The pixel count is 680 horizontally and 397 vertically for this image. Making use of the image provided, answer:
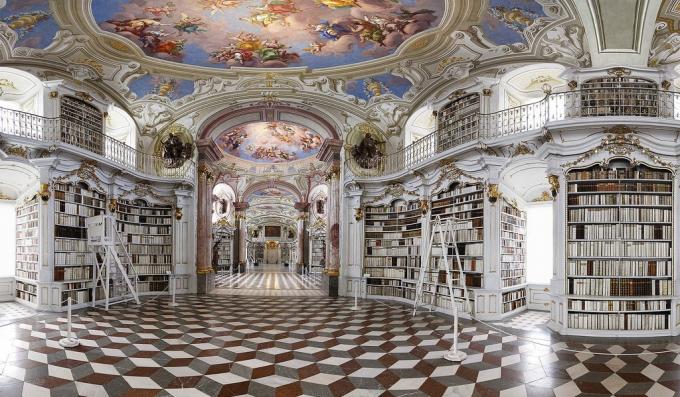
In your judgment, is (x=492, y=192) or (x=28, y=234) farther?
(x=28, y=234)

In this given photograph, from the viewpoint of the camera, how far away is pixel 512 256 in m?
9.59

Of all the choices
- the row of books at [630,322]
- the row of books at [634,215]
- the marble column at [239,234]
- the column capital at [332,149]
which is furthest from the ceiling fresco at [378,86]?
the marble column at [239,234]

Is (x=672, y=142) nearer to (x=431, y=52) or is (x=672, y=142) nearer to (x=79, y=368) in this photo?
(x=431, y=52)

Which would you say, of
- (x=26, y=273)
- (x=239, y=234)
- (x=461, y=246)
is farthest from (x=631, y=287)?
(x=239, y=234)

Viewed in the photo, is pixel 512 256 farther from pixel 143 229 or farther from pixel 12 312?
pixel 12 312

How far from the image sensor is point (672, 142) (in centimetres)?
738

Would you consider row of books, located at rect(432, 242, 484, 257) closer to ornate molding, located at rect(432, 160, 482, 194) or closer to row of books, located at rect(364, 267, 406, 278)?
ornate molding, located at rect(432, 160, 482, 194)

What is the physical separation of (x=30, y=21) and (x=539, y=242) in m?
11.3

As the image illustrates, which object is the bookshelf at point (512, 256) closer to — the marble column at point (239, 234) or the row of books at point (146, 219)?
the row of books at point (146, 219)

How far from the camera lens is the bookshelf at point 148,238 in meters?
12.2

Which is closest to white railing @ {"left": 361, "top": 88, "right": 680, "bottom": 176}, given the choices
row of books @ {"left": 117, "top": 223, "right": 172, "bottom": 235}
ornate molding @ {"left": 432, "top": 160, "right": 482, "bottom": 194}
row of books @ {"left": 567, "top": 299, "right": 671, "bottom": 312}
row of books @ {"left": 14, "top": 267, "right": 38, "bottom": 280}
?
ornate molding @ {"left": 432, "top": 160, "right": 482, "bottom": 194}

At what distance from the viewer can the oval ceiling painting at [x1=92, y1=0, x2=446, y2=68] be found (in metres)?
8.23

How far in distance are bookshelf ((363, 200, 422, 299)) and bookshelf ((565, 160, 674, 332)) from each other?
163 inches

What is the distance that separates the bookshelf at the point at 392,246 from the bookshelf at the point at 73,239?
6.68m
